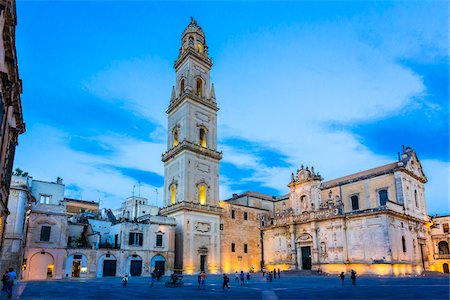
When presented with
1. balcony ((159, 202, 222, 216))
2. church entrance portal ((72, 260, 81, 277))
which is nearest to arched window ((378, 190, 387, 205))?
balcony ((159, 202, 222, 216))

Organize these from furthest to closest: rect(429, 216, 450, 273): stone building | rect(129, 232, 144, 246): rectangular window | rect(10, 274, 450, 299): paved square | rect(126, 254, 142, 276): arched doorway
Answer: rect(429, 216, 450, 273): stone building, rect(129, 232, 144, 246): rectangular window, rect(126, 254, 142, 276): arched doorway, rect(10, 274, 450, 299): paved square

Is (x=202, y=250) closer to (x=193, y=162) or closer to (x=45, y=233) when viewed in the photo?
(x=193, y=162)

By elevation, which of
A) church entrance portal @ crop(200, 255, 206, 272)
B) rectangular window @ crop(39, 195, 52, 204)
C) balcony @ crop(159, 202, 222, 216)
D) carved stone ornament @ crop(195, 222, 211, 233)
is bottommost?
church entrance portal @ crop(200, 255, 206, 272)

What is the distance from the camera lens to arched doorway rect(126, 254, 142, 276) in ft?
129

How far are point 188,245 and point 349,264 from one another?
61.8 feet

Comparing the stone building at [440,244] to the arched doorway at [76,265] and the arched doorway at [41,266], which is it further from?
the arched doorway at [41,266]

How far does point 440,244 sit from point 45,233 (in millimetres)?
53165

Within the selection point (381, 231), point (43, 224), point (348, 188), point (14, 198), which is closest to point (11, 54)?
point (14, 198)

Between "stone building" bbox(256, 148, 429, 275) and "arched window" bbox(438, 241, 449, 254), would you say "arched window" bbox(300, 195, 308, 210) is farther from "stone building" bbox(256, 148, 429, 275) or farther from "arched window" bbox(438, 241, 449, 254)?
"arched window" bbox(438, 241, 449, 254)

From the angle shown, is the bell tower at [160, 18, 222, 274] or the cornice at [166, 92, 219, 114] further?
the cornice at [166, 92, 219, 114]

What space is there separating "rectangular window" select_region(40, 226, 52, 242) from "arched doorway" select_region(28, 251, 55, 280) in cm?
119

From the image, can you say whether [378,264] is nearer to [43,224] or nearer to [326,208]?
[326,208]

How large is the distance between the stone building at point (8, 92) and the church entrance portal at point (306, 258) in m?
35.6

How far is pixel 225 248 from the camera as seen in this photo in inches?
1903
